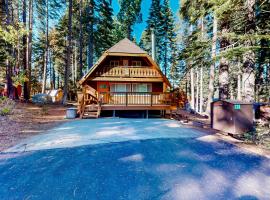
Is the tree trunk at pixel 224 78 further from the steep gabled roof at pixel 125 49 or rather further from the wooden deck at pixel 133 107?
the steep gabled roof at pixel 125 49

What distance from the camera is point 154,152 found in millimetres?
5668

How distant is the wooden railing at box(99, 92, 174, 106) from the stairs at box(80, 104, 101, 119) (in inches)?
34.7

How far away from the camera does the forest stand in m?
9.26

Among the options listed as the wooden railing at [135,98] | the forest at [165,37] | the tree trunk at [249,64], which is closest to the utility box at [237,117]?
the forest at [165,37]

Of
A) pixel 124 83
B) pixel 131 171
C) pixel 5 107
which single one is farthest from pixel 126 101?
pixel 131 171

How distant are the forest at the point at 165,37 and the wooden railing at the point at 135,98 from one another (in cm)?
289

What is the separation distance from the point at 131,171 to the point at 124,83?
13.5m

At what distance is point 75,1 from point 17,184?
1011 inches

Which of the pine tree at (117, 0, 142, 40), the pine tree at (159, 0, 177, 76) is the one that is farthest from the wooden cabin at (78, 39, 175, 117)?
the pine tree at (159, 0, 177, 76)

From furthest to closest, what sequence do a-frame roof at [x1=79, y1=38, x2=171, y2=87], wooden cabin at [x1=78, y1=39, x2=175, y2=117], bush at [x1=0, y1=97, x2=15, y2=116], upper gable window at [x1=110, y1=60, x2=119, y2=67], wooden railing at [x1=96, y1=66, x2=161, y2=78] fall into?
upper gable window at [x1=110, y1=60, x2=119, y2=67], wooden railing at [x1=96, y1=66, x2=161, y2=78], a-frame roof at [x1=79, y1=38, x2=171, y2=87], wooden cabin at [x1=78, y1=39, x2=175, y2=117], bush at [x1=0, y1=97, x2=15, y2=116]

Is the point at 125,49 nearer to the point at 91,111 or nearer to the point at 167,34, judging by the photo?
the point at 91,111

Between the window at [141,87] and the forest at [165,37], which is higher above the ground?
the forest at [165,37]

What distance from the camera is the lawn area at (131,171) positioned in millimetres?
3471

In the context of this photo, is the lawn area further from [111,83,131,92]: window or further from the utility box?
[111,83,131,92]: window
